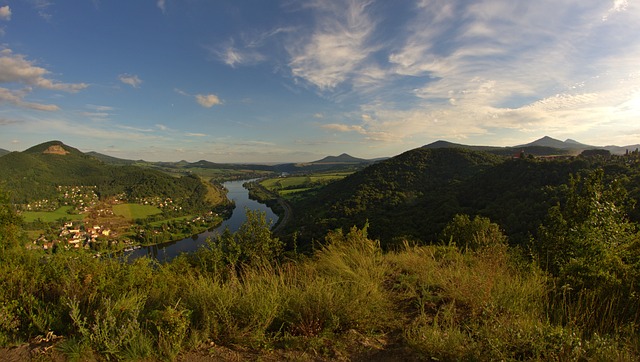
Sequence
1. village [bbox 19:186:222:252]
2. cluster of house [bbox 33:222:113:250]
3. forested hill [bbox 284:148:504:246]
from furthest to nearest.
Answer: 1. village [bbox 19:186:222:252]
2. cluster of house [bbox 33:222:113:250]
3. forested hill [bbox 284:148:504:246]

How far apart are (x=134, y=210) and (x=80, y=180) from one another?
6811 centimetres

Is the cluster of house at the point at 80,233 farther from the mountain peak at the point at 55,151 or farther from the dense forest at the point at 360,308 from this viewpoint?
the mountain peak at the point at 55,151

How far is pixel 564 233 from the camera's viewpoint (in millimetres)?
5402

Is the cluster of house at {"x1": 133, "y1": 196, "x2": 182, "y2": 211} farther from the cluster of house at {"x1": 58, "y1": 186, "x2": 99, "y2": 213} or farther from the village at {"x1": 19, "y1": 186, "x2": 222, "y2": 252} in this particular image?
the cluster of house at {"x1": 58, "y1": 186, "x2": 99, "y2": 213}

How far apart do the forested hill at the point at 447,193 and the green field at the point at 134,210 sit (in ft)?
216

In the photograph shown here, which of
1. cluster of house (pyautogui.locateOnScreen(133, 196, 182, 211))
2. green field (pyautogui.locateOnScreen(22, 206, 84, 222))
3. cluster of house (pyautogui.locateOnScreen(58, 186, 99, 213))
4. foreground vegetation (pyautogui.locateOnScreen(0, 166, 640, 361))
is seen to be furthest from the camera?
cluster of house (pyautogui.locateOnScreen(133, 196, 182, 211))

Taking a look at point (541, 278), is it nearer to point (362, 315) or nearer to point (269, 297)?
point (362, 315)

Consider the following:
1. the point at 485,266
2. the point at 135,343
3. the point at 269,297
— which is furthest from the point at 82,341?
the point at 485,266

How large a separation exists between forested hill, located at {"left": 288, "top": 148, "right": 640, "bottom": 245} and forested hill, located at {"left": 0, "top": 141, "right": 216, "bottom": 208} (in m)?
75.9

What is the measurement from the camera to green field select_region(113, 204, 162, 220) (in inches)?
3497

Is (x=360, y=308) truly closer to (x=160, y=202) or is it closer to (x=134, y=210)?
(x=134, y=210)

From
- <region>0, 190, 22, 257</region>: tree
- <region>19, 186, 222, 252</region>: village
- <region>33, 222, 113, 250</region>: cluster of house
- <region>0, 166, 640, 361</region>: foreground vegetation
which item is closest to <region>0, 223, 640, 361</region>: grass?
<region>0, 166, 640, 361</region>: foreground vegetation

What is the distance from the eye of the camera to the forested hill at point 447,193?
30.8 meters

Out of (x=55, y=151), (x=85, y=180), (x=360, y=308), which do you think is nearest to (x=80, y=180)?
(x=85, y=180)
